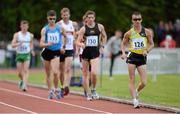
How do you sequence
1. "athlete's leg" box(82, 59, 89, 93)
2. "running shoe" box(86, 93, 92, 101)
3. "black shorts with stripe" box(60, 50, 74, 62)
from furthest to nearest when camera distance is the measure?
1. "black shorts with stripe" box(60, 50, 74, 62)
2. "athlete's leg" box(82, 59, 89, 93)
3. "running shoe" box(86, 93, 92, 101)

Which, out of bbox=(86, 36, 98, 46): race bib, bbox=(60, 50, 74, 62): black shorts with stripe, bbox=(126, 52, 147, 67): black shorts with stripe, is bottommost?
bbox=(126, 52, 147, 67): black shorts with stripe

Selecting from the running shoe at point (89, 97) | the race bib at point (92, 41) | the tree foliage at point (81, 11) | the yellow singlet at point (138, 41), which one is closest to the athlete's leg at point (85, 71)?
the running shoe at point (89, 97)

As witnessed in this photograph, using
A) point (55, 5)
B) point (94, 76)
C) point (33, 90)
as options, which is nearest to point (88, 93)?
point (94, 76)

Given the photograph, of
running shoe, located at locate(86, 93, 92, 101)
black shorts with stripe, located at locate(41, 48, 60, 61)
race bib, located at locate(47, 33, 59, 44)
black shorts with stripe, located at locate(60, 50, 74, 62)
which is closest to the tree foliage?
black shorts with stripe, located at locate(60, 50, 74, 62)

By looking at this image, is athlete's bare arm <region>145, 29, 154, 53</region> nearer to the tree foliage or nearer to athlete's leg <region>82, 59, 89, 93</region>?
athlete's leg <region>82, 59, 89, 93</region>

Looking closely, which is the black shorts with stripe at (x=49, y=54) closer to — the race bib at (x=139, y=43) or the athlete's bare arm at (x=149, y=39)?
the race bib at (x=139, y=43)

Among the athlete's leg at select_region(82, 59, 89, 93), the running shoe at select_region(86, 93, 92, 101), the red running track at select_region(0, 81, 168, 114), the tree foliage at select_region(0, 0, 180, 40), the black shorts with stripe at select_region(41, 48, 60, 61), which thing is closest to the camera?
the red running track at select_region(0, 81, 168, 114)

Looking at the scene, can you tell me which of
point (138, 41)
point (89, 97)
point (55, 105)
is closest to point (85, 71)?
point (89, 97)

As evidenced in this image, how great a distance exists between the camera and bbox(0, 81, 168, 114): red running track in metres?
15.0

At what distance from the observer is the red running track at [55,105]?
15.0 m

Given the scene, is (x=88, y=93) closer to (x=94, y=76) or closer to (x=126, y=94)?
(x=94, y=76)

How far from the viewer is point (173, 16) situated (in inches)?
1967

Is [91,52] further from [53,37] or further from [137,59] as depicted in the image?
[137,59]

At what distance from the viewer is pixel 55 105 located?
1630 centimetres
